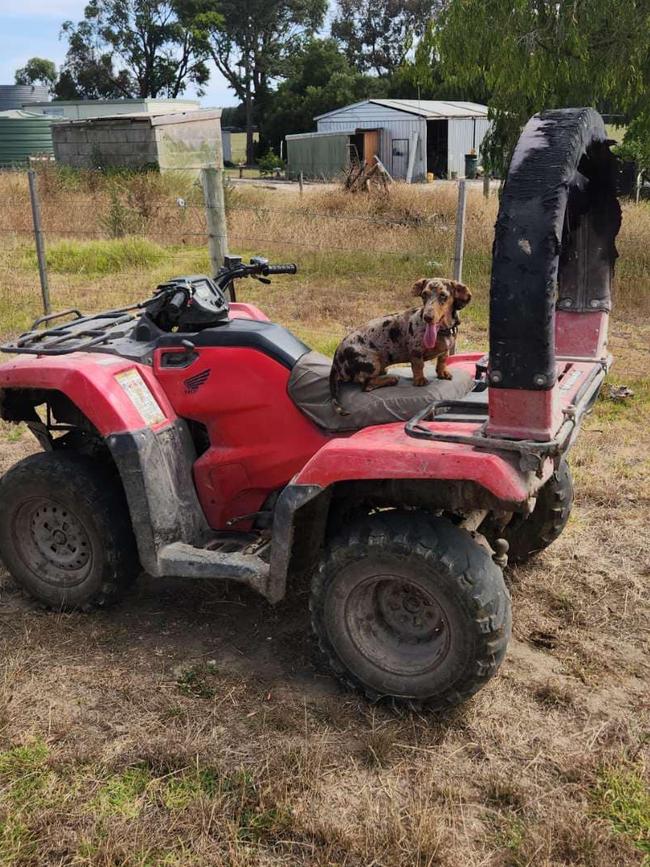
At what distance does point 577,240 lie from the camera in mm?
3084

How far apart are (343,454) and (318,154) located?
3187 cm

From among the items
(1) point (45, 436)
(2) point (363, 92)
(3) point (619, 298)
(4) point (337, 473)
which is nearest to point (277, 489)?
(4) point (337, 473)

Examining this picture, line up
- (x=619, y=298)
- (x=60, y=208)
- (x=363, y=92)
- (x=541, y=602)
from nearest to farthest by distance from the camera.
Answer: (x=541, y=602) < (x=619, y=298) < (x=60, y=208) < (x=363, y=92)

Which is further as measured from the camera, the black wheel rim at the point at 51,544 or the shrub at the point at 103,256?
the shrub at the point at 103,256

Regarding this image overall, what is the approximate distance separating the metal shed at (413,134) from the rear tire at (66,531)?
2985 centimetres

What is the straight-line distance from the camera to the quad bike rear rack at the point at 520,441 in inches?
94.9

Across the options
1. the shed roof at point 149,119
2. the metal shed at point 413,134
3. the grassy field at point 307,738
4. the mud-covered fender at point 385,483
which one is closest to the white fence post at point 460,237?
the grassy field at point 307,738

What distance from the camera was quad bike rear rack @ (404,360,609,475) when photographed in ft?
7.91

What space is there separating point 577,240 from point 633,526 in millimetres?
1832

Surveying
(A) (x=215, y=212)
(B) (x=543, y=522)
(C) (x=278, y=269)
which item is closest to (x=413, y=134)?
(A) (x=215, y=212)

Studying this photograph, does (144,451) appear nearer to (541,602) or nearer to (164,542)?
(164,542)

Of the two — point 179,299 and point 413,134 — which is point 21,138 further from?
point 179,299

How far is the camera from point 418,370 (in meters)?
3.06

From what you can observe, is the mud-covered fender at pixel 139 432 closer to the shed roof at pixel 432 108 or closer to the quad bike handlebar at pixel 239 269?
the quad bike handlebar at pixel 239 269
